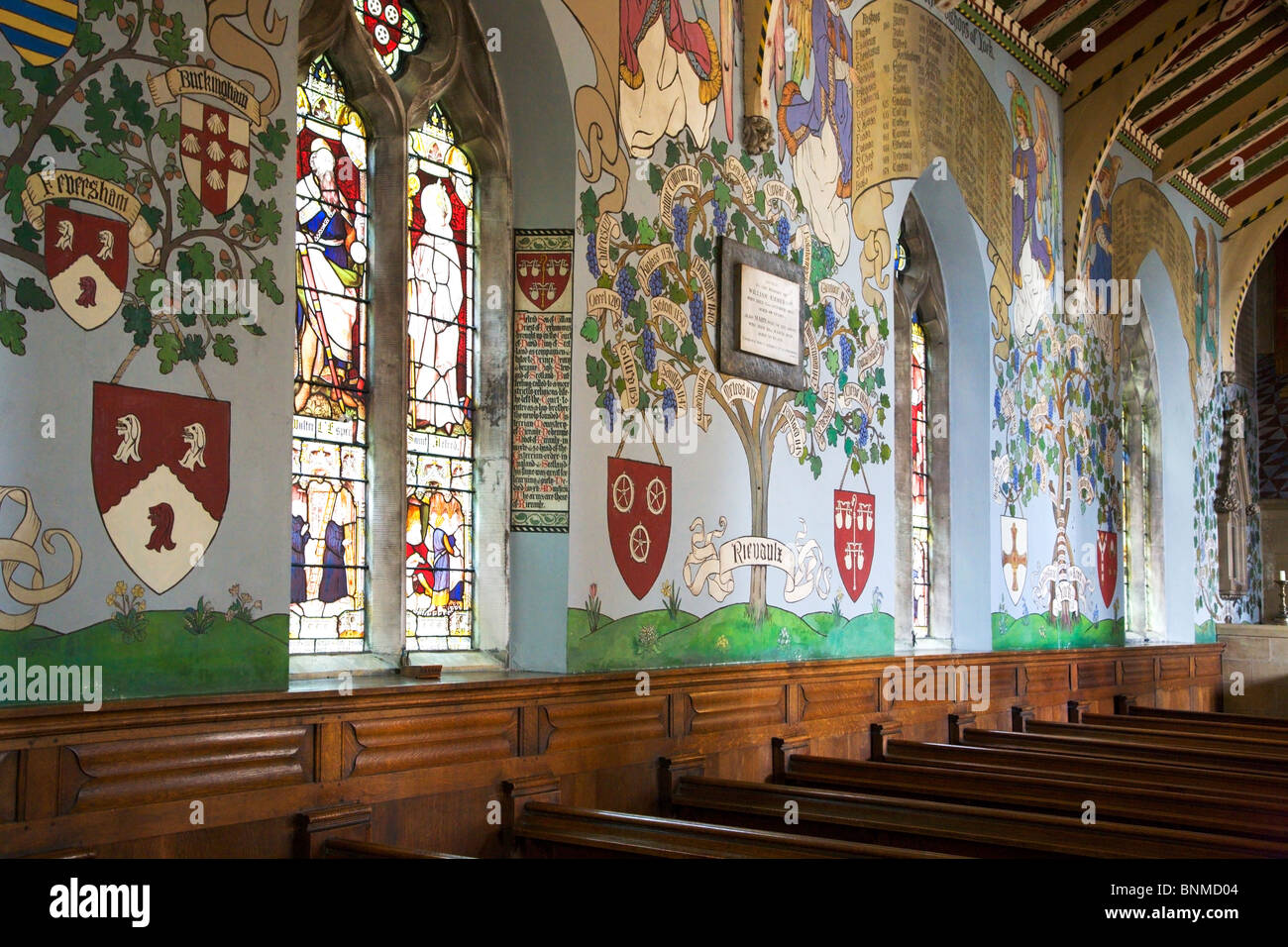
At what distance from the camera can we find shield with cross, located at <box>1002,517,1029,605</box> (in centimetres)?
875

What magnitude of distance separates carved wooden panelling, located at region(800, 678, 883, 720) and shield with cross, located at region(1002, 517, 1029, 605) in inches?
88.8

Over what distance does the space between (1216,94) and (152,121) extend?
10.4 meters

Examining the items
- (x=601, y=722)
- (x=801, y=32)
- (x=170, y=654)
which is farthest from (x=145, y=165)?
(x=801, y=32)

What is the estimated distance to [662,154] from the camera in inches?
220

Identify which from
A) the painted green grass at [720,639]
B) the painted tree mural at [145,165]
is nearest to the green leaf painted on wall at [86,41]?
the painted tree mural at [145,165]

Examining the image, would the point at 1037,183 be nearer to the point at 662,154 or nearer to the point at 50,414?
the point at 662,154

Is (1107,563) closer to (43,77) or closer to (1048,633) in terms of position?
(1048,633)

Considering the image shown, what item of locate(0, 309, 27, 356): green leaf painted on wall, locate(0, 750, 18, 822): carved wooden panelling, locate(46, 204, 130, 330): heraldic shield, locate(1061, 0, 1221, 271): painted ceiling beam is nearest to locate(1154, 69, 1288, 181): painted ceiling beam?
locate(1061, 0, 1221, 271): painted ceiling beam

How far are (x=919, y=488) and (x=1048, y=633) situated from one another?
5.25 ft

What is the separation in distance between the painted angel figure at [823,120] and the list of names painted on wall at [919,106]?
0.15 meters

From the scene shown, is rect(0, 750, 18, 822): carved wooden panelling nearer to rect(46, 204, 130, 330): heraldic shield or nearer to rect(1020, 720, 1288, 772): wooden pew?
rect(46, 204, 130, 330): heraldic shield

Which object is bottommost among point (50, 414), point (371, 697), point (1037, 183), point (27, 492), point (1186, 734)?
point (1186, 734)

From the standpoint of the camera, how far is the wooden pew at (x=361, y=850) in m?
3.52
